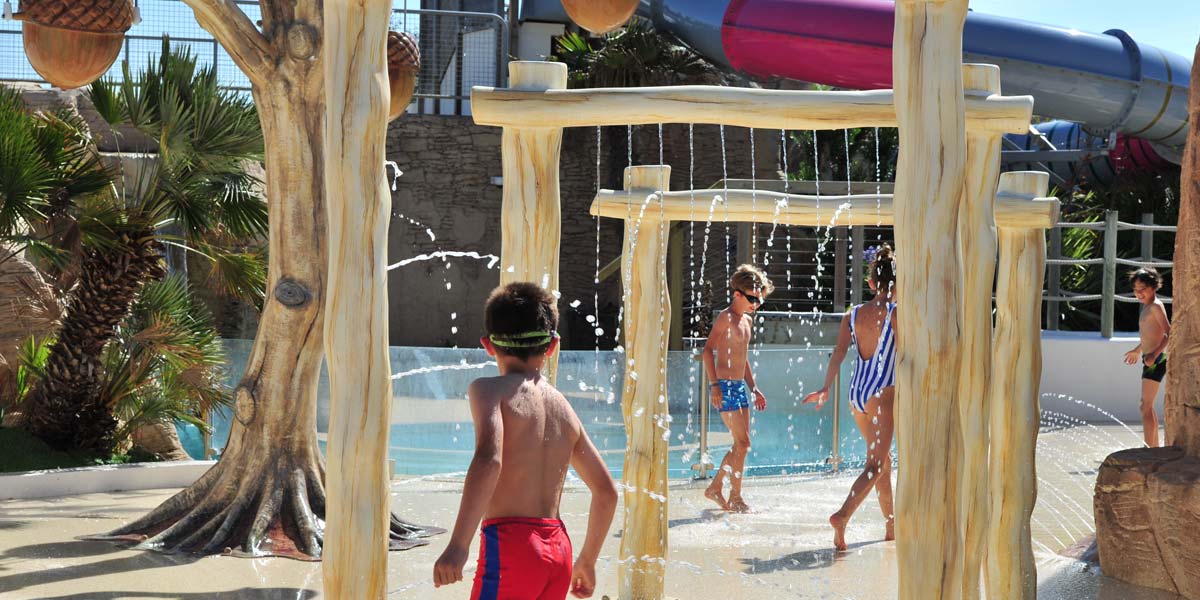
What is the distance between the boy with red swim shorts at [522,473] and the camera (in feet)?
10.8

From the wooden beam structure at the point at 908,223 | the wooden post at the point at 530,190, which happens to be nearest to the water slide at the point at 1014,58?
the wooden beam structure at the point at 908,223

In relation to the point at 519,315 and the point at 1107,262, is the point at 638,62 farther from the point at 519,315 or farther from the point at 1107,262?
the point at 519,315

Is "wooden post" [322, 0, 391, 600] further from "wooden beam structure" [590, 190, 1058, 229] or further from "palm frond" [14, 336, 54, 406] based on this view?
"palm frond" [14, 336, 54, 406]

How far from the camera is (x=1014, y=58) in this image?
1433cm

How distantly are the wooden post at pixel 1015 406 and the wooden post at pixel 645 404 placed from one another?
1.54 meters

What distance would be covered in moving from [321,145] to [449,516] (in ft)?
8.78

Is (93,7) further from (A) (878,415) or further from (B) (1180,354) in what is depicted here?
(B) (1180,354)

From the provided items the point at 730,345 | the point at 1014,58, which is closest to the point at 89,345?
the point at 730,345

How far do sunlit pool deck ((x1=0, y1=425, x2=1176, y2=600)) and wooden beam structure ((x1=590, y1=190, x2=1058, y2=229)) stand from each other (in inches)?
72.8

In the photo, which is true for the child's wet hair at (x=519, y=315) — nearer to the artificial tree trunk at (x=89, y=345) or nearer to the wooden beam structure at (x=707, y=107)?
the wooden beam structure at (x=707, y=107)

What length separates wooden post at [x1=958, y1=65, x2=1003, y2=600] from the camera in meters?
4.98

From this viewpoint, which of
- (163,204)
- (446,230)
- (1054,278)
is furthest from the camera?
(446,230)

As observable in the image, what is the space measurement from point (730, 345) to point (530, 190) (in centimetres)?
357

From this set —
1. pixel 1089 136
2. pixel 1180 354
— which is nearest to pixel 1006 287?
pixel 1180 354
